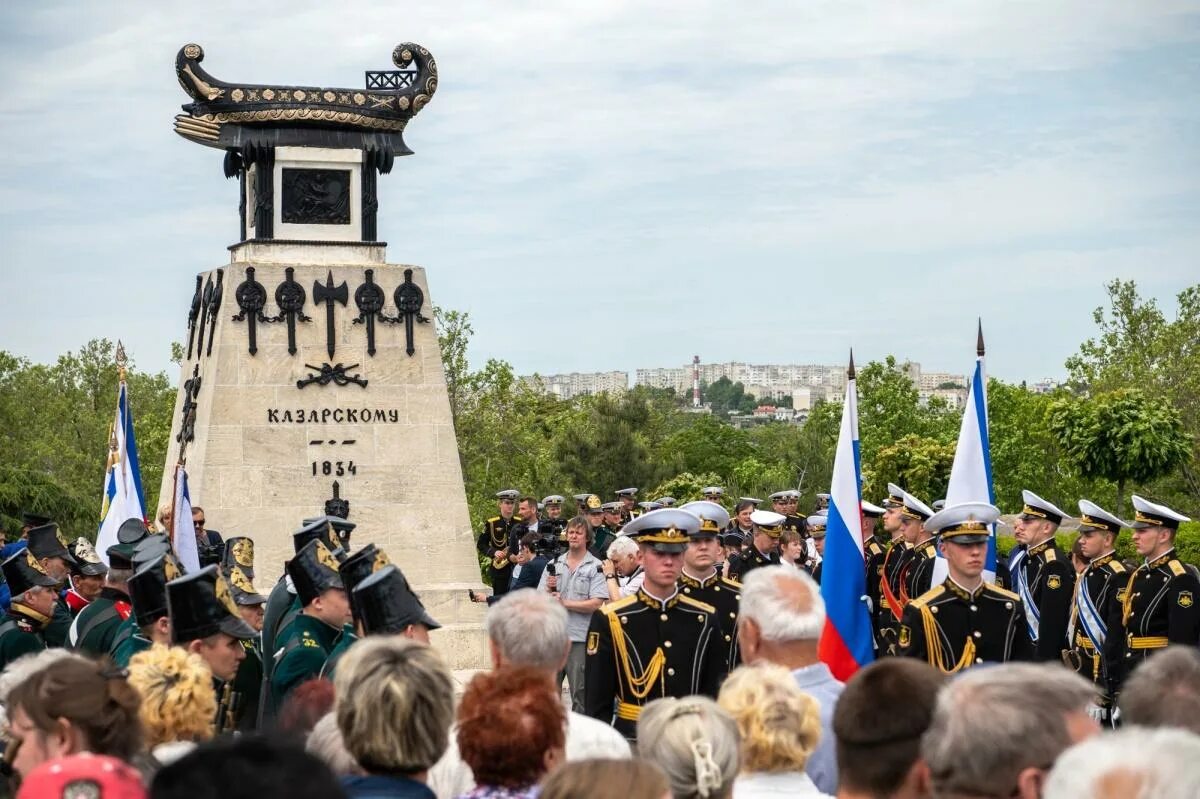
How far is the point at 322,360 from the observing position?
808 inches

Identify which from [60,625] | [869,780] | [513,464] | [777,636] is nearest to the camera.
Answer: [869,780]

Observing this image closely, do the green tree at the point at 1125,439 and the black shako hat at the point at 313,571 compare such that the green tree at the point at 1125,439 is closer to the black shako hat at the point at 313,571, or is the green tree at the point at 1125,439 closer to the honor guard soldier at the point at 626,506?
the honor guard soldier at the point at 626,506

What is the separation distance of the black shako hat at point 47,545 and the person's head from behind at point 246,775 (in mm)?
9877

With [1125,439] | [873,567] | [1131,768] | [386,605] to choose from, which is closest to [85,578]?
[386,605]

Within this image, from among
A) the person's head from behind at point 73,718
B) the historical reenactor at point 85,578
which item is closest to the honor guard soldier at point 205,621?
the person's head from behind at point 73,718

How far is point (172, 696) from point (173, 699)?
0.01m

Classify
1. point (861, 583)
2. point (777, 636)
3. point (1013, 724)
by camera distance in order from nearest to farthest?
1. point (1013, 724)
2. point (777, 636)
3. point (861, 583)

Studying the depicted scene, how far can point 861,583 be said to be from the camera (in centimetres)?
1023

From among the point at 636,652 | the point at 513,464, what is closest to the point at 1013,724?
the point at 636,652

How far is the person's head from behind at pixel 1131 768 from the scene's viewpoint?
3.53 metres

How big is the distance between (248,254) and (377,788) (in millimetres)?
15866

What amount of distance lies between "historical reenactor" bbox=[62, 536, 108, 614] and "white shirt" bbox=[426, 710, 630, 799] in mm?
6068

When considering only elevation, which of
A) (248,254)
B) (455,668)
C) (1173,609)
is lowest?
(455,668)

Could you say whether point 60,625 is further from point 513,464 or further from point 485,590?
point 513,464
